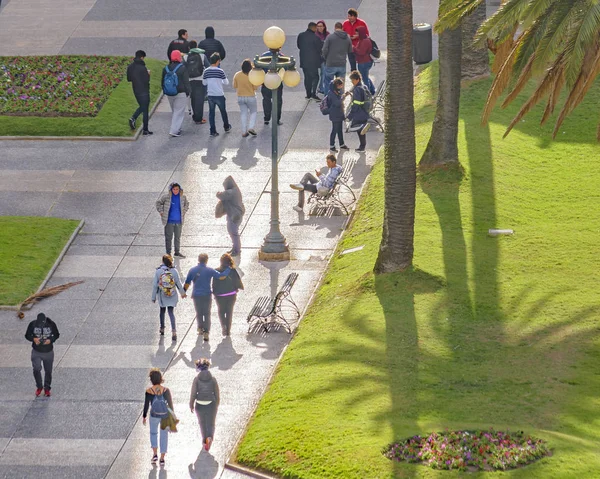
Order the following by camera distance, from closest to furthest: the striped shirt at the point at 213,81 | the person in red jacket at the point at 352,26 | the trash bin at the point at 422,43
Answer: the striped shirt at the point at 213,81 < the person in red jacket at the point at 352,26 < the trash bin at the point at 422,43

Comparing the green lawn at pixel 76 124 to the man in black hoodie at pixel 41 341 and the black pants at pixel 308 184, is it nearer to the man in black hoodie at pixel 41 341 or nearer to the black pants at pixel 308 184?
the black pants at pixel 308 184

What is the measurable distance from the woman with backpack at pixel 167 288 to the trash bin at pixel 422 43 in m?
13.3

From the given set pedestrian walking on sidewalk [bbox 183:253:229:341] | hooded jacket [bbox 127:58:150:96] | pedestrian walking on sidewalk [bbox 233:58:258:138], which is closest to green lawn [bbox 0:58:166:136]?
hooded jacket [bbox 127:58:150:96]

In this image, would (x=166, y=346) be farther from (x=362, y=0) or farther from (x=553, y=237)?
(x=362, y=0)

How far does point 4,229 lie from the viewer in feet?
76.2

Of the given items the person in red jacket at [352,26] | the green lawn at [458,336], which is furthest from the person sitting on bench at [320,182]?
the person in red jacket at [352,26]

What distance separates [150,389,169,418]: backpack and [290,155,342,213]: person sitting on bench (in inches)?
349

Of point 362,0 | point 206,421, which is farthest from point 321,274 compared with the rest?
point 362,0

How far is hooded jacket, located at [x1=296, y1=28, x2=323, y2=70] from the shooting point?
2894 cm

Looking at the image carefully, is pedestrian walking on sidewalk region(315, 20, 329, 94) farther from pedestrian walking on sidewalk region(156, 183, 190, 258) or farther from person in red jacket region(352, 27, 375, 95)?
pedestrian walking on sidewalk region(156, 183, 190, 258)

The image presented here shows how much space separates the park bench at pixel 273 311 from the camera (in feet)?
62.8

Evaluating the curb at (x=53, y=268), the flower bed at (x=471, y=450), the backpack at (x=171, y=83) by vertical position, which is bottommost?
the curb at (x=53, y=268)

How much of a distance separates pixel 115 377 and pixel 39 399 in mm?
1173

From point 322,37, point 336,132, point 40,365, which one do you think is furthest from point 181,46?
point 40,365
